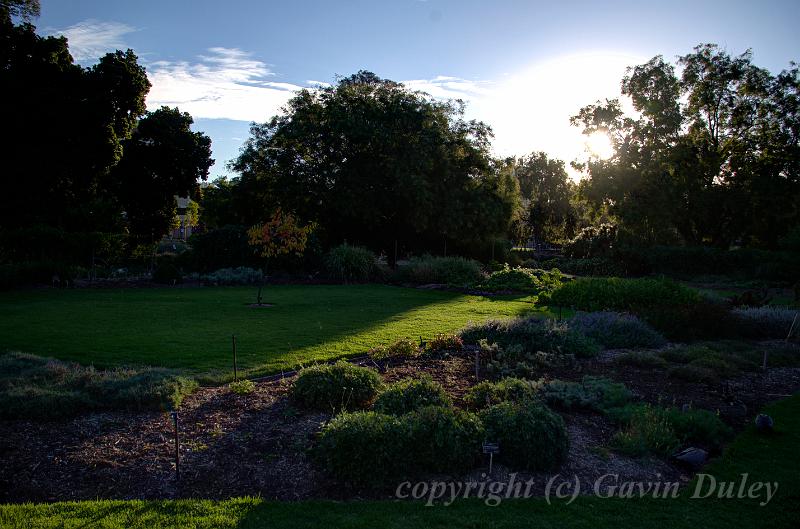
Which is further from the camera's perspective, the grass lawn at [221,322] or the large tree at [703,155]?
the large tree at [703,155]

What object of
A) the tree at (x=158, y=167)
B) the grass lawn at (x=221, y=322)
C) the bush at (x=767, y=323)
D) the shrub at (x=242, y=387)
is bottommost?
the grass lawn at (x=221, y=322)

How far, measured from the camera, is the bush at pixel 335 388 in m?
5.82

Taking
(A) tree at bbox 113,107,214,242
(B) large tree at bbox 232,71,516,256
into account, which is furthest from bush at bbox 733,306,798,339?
(A) tree at bbox 113,107,214,242

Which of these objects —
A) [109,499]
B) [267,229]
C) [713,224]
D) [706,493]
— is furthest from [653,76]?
[109,499]

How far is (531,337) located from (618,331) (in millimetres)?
2099

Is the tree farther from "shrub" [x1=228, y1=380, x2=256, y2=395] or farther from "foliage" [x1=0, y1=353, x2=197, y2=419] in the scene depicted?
"shrub" [x1=228, y1=380, x2=256, y2=395]

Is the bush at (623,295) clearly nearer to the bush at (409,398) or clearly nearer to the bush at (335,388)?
the bush at (409,398)

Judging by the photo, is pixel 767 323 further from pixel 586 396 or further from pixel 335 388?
pixel 335 388

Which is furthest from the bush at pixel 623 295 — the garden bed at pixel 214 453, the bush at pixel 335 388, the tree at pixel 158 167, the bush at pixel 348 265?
the tree at pixel 158 167

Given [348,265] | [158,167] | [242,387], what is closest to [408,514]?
[242,387]

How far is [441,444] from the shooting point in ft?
14.6

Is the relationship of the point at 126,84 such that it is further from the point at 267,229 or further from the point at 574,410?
the point at 574,410

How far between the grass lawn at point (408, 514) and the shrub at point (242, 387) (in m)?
2.40

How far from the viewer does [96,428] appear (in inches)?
209
